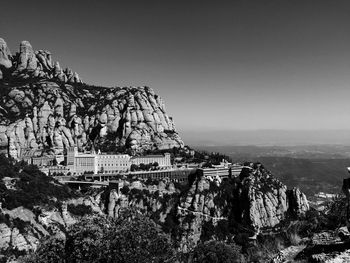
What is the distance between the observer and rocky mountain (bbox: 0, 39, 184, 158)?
12356cm

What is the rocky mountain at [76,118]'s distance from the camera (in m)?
124

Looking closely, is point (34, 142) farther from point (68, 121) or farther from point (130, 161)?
point (130, 161)

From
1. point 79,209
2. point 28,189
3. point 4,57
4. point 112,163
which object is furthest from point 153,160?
point 4,57

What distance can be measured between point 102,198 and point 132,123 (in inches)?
2096

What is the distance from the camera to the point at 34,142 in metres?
124

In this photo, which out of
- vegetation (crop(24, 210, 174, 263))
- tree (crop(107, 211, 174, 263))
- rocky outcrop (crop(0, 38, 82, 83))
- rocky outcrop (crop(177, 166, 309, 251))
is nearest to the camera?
vegetation (crop(24, 210, 174, 263))

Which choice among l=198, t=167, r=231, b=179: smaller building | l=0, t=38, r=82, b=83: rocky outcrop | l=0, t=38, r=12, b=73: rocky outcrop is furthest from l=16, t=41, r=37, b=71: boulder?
l=198, t=167, r=231, b=179: smaller building

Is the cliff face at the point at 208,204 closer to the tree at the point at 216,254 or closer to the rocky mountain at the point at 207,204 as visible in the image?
the rocky mountain at the point at 207,204

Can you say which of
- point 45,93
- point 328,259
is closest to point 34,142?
point 45,93

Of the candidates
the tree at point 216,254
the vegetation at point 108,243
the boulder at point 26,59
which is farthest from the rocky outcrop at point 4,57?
the vegetation at point 108,243

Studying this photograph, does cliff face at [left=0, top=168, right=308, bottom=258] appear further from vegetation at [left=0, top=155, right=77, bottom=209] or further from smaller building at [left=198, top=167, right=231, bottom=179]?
smaller building at [left=198, top=167, right=231, bottom=179]

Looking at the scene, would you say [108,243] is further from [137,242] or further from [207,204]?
[207,204]

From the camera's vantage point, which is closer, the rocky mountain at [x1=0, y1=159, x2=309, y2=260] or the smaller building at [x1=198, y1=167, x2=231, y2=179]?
the rocky mountain at [x1=0, y1=159, x2=309, y2=260]

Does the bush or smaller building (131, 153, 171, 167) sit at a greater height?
smaller building (131, 153, 171, 167)
